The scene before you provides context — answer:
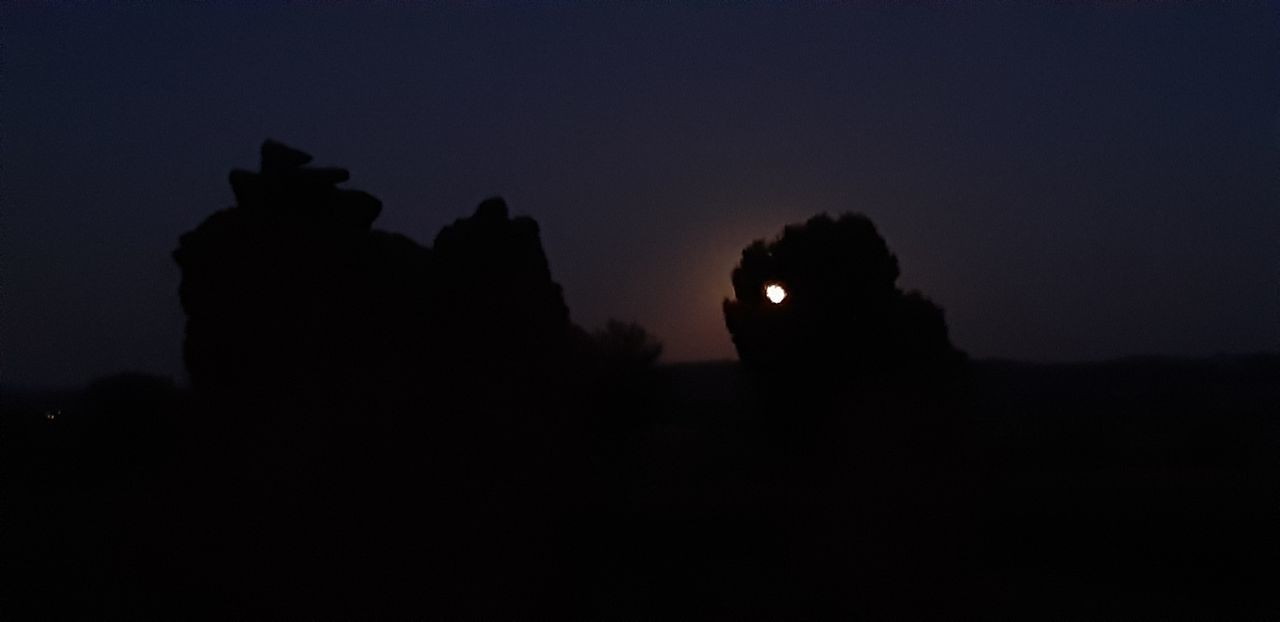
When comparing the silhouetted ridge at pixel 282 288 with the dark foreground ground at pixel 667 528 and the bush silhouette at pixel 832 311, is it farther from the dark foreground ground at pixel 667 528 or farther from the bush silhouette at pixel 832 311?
the bush silhouette at pixel 832 311

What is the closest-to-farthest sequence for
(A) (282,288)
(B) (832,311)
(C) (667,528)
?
(A) (282,288) → (C) (667,528) → (B) (832,311)

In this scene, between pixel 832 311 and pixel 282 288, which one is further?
pixel 832 311

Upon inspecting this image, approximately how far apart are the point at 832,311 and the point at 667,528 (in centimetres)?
615

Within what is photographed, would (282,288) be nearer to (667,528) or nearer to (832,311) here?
(667,528)

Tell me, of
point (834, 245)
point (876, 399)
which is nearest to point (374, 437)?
point (876, 399)

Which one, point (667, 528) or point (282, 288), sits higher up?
point (282, 288)

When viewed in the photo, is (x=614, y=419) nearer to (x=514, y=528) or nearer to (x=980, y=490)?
(x=980, y=490)

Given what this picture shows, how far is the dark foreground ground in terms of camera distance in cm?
1361

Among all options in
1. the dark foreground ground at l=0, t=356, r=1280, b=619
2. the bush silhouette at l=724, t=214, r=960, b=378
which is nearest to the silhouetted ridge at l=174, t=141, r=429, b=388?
the dark foreground ground at l=0, t=356, r=1280, b=619

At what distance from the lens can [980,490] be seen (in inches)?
794

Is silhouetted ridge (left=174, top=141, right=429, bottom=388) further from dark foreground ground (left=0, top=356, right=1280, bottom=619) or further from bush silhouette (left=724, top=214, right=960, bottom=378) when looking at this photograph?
bush silhouette (left=724, top=214, right=960, bottom=378)

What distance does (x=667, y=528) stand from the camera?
21.8 metres

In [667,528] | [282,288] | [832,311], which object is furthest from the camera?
[832,311]

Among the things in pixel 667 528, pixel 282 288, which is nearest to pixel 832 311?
pixel 667 528
